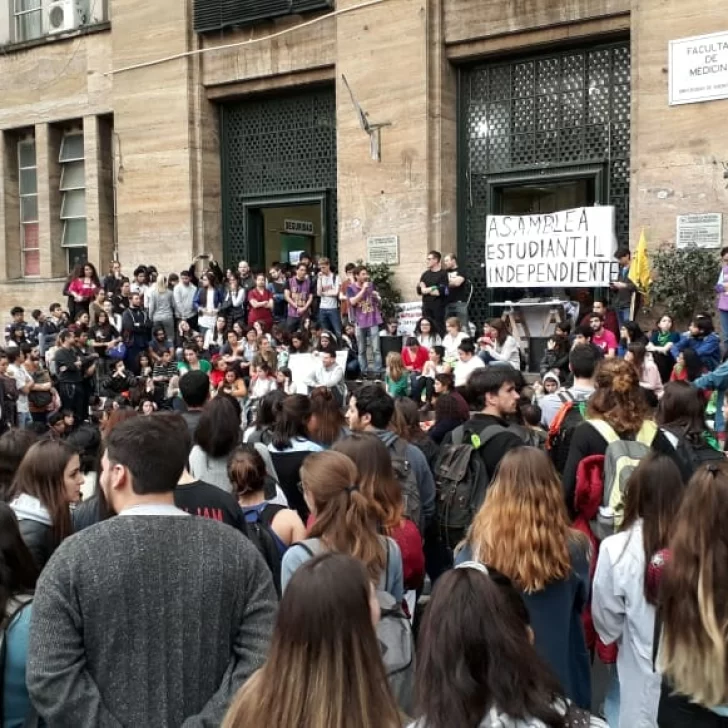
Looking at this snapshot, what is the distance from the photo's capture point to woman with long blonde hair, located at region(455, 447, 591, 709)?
3400 mm

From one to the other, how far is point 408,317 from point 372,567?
42.2 ft

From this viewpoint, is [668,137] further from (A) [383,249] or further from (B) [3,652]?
(B) [3,652]

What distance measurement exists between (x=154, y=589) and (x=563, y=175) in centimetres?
1416

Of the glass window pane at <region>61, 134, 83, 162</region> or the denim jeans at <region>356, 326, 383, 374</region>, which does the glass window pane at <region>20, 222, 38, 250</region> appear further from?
the denim jeans at <region>356, 326, 383, 374</region>

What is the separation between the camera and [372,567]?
3.30 meters

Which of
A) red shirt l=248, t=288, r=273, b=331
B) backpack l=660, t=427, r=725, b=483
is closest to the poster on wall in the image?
red shirt l=248, t=288, r=273, b=331

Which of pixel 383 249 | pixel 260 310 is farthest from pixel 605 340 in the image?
pixel 260 310

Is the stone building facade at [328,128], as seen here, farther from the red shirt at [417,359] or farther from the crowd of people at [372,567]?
the crowd of people at [372,567]

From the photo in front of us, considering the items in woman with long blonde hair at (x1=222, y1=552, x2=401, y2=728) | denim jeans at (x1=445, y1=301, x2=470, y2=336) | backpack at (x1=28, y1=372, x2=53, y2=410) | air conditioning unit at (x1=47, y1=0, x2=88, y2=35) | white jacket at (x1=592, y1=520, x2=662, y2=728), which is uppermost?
air conditioning unit at (x1=47, y1=0, x2=88, y2=35)

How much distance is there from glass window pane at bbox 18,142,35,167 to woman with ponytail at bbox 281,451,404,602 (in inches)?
861

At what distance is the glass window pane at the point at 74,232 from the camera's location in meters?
22.6

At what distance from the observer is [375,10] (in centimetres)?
1677

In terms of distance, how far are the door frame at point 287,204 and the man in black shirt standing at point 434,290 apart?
396cm

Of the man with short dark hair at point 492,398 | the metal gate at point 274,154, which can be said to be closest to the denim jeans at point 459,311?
the metal gate at point 274,154
